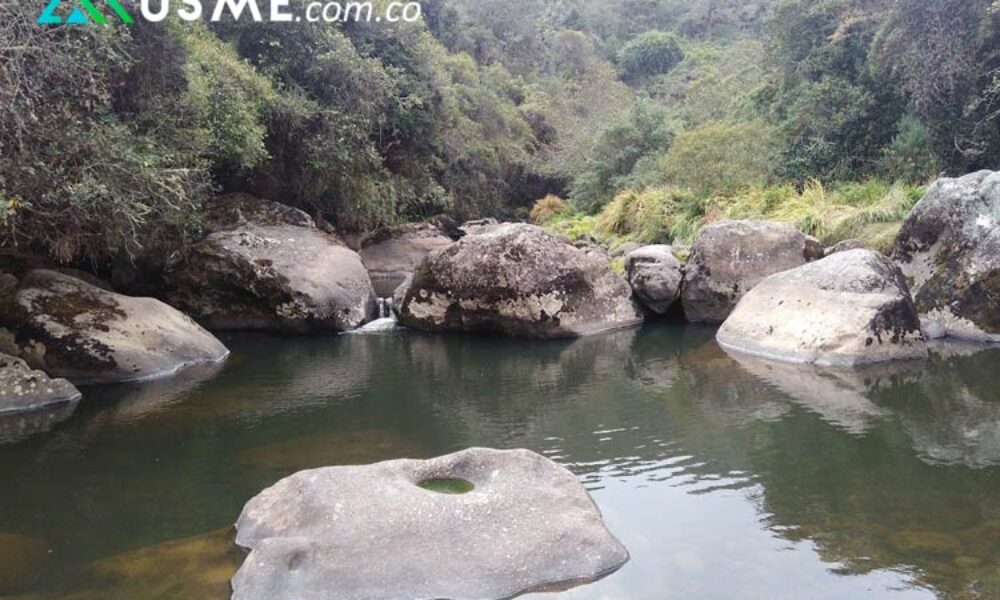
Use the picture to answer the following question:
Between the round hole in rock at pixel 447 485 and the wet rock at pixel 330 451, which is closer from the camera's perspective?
the round hole in rock at pixel 447 485

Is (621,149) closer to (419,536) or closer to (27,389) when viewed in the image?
(27,389)

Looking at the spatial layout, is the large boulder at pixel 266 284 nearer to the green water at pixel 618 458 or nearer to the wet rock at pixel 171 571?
the green water at pixel 618 458

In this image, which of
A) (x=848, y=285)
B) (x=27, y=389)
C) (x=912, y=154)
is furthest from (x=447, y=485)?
(x=912, y=154)

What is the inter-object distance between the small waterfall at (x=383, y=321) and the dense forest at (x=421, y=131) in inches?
147

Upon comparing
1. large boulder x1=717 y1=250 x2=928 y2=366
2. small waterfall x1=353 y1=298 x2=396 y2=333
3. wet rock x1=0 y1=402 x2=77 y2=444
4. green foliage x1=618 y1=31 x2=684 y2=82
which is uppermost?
green foliage x1=618 y1=31 x2=684 y2=82

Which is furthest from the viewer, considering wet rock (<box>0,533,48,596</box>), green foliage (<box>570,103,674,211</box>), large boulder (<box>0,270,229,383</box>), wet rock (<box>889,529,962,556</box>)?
green foliage (<box>570,103,674,211</box>)

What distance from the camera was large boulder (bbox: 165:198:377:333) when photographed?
52.4 ft

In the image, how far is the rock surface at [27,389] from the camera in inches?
405

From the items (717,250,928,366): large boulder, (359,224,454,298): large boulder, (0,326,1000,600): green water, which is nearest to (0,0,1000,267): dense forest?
(359,224,454,298): large boulder

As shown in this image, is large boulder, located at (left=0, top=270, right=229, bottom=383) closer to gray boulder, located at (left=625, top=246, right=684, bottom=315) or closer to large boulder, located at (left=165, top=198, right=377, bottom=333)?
large boulder, located at (left=165, top=198, right=377, bottom=333)

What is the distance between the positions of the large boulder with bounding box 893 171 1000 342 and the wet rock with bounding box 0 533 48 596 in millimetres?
12560

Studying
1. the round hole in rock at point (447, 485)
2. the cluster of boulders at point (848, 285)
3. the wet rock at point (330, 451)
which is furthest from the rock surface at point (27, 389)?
the cluster of boulders at point (848, 285)

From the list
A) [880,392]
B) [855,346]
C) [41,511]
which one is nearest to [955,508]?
[880,392]

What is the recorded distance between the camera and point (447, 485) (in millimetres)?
6516
